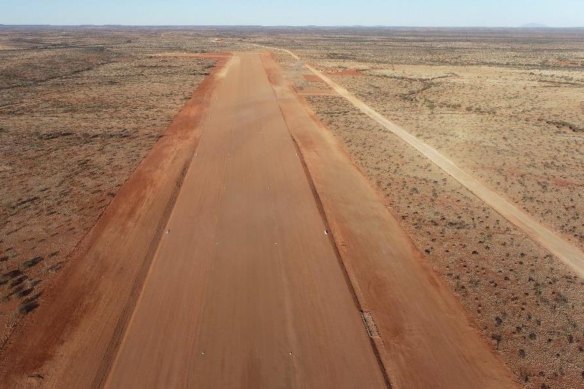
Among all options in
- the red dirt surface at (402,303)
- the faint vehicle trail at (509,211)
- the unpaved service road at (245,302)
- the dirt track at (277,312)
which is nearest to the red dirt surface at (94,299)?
the dirt track at (277,312)

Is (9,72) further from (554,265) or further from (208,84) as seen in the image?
(554,265)

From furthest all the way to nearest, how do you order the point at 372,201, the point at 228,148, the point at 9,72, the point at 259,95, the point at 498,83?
the point at 9,72 < the point at 498,83 < the point at 259,95 < the point at 228,148 < the point at 372,201

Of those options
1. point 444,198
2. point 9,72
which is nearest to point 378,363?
point 444,198

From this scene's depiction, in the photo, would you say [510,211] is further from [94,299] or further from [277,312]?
[94,299]

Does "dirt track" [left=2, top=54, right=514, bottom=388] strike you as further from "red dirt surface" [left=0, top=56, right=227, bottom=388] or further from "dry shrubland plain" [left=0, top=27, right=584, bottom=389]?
"dry shrubland plain" [left=0, top=27, right=584, bottom=389]

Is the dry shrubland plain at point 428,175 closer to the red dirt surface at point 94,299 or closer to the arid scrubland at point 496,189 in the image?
the arid scrubland at point 496,189

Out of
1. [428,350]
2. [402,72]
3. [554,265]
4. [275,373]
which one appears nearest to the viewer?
[275,373]


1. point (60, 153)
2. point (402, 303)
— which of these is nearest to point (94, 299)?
point (402, 303)
